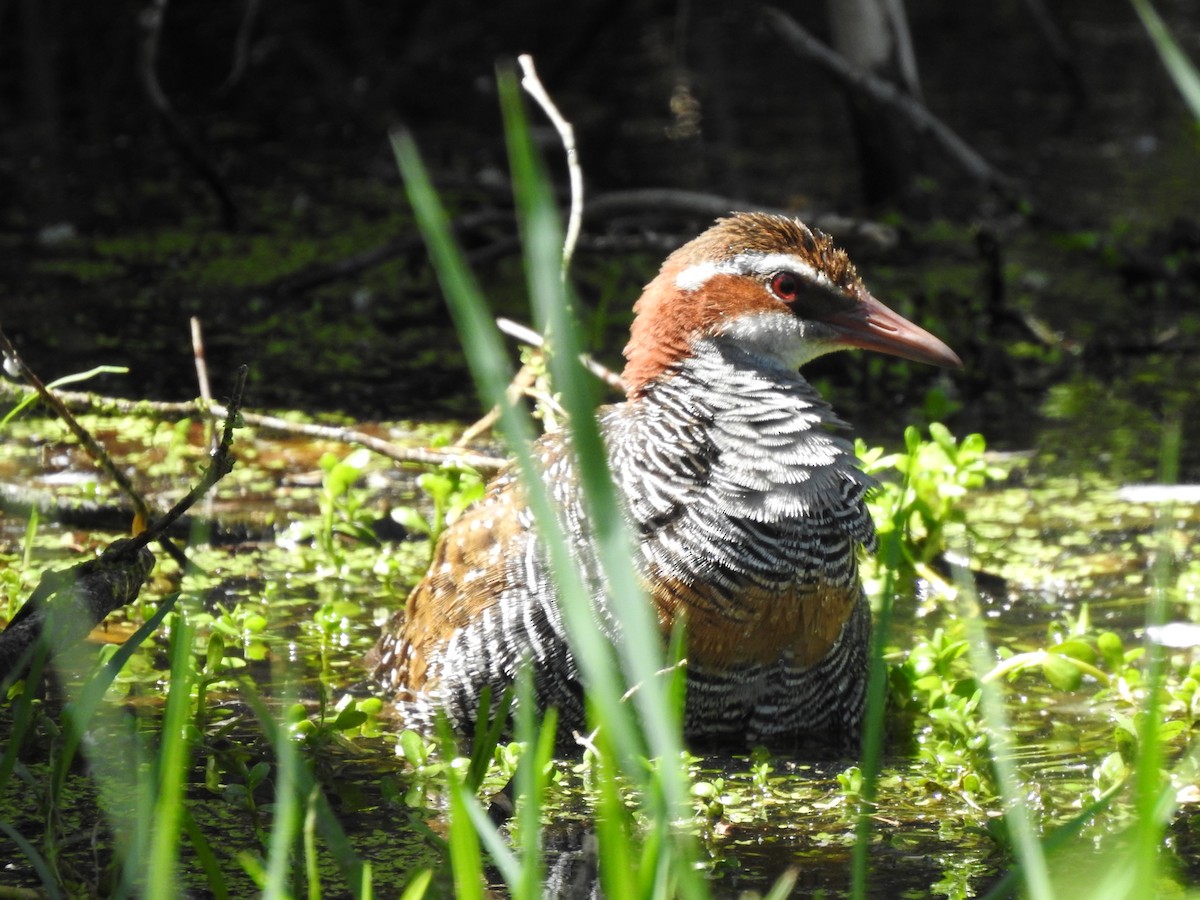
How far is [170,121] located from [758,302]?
4365 millimetres

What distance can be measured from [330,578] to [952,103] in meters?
7.00

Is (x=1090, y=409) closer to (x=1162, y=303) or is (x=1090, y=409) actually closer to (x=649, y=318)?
(x=1162, y=303)

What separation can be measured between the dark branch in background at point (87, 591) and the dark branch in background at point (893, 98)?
4412 mm

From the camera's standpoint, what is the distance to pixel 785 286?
12.8ft

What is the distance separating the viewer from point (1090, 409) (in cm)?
636

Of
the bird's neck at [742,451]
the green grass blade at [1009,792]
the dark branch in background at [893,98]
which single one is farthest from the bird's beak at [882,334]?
the dark branch in background at [893,98]

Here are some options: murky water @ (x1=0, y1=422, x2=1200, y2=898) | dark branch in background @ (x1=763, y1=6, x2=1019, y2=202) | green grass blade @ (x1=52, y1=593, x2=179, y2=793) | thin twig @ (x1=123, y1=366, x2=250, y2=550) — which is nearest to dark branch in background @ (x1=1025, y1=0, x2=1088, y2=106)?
dark branch in background @ (x1=763, y1=6, x2=1019, y2=202)

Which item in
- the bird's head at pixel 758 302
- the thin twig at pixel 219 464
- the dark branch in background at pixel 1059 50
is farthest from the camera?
the dark branch in background at pixel 1059 50

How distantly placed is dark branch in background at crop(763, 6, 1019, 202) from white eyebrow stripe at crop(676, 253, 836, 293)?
328cm

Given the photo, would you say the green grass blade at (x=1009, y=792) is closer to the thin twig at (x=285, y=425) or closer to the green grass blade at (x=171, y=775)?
the green grass blade at (x=171, y=775)

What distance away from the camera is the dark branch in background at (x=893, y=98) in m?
7.03

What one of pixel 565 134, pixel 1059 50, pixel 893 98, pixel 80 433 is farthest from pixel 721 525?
pixel 1059 50

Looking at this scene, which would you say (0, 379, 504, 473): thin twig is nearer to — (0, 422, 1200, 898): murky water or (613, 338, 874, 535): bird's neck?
(0, 422, 1200, 898): murky water

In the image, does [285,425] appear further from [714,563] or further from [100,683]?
[100,683]
